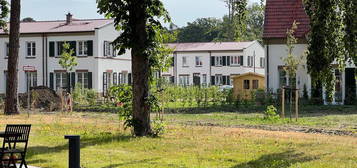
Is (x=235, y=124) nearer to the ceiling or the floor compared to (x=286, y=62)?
nearer to the floor

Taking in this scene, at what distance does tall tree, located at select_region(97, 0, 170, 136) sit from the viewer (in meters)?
17.6

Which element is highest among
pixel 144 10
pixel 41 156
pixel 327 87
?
pixel 144 10

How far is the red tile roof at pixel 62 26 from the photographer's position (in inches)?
1992

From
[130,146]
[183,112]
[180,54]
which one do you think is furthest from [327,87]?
[180,54]

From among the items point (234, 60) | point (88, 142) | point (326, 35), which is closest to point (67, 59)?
point (234, 60)

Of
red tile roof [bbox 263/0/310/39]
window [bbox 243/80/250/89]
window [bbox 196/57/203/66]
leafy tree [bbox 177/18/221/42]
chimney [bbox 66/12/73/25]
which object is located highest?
leafy tree [bbox 177/18/221/42]

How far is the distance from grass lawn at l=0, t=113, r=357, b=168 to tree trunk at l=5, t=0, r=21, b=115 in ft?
34.4

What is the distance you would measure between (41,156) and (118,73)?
39.7 m

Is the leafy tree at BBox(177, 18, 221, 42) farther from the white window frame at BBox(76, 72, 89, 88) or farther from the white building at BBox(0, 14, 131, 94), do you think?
the white window frame at BBox(76, 72, 89, 88)

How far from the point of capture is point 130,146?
15.5m

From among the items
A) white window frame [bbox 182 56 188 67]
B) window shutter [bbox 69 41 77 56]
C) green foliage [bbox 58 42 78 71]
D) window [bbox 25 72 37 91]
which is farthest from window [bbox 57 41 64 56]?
white window frame [bbox 182 56 188 67]

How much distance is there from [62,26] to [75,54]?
11.0ft

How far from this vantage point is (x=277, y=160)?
508 inches

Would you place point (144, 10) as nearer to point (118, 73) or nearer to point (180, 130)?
point (180, 130)
